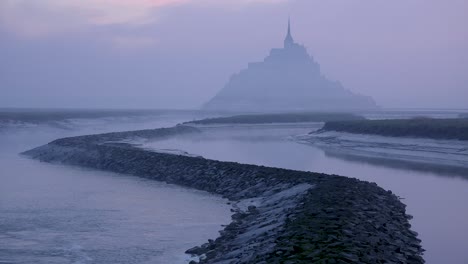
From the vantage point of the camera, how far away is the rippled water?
11.9m

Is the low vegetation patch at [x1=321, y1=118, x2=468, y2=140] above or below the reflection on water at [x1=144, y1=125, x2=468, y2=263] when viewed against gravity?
above

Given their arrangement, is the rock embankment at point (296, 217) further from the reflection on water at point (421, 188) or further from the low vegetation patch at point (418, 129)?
the low vegetation patch at point (418, 129)

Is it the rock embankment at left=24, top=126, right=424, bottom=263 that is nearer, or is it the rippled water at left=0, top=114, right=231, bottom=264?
the rock embankment at left=24, top=126, right=424, bottom=263

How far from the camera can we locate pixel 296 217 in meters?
12.6

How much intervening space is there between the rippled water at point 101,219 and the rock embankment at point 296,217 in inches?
32.8

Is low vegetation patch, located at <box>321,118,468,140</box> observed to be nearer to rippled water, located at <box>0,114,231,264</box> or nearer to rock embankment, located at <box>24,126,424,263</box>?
rock embankment, located at <box>24,126,424,263</box>

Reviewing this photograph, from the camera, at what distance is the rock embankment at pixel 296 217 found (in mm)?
9836

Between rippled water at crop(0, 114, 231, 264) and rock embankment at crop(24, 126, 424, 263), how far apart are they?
832 millimetres

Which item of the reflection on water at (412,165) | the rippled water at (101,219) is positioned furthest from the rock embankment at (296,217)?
the reflection on water at (412,165)

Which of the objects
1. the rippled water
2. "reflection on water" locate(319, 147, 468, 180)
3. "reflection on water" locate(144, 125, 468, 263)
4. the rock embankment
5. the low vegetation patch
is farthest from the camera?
the low vegetation patch

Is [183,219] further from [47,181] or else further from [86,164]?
[86,164]

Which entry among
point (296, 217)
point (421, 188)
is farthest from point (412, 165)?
point (296, 217)

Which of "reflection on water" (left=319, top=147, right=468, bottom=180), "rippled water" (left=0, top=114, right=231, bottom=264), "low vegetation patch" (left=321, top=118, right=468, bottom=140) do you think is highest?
"low vegetation patch" (left=321, top=118, right=468, bottom=140)

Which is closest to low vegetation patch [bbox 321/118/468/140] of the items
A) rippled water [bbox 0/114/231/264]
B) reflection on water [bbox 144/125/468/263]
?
reflection on water [bbox 144/125/468/263]
